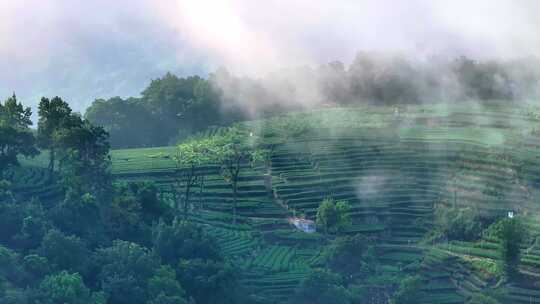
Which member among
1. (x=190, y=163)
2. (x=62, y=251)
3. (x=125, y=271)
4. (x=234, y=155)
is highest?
(x=234, y=155)

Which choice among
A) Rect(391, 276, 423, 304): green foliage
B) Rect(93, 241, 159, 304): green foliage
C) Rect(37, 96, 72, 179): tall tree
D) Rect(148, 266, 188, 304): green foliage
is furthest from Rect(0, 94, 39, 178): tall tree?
Rect(391, 276, 423, 304): green foliage

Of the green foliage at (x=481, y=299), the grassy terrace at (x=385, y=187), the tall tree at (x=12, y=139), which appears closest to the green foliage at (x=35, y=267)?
the grassy terrace at (x=385, y=187)

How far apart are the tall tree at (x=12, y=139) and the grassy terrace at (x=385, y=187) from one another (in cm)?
79

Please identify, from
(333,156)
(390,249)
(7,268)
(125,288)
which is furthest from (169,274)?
(333,156)

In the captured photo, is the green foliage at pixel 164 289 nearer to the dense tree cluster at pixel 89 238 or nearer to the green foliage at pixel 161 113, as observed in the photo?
the dense tree cluster at pixel 89 238

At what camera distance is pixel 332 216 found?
1267 inches

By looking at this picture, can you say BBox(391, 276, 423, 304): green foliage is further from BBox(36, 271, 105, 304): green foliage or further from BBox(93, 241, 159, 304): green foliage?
BBox(36, 271, 105, 304): green foliage

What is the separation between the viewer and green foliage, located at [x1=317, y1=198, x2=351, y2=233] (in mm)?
32188

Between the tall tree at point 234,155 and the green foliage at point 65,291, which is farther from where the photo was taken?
the tall tree at point 234,155

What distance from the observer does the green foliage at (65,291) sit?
84.2ft

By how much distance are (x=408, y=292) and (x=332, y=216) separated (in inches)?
168

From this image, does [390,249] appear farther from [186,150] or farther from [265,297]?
[186,150]

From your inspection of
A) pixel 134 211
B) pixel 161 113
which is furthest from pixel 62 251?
pixel 161 113

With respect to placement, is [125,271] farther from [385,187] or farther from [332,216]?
[385,187]
